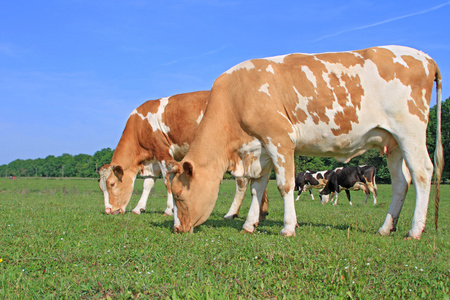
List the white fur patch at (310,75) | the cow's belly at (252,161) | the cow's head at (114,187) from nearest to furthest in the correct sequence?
the white fur patch at (310,75) → the cow's belly at (252,161) → the cow's head at (114,187)

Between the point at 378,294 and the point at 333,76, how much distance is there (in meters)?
3.92

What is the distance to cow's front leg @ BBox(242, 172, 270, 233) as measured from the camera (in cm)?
716

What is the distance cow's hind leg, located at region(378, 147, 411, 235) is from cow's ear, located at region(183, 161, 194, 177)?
3.38 metres

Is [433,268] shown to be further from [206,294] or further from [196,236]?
[196,236]

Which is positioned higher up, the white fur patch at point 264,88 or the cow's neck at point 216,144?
the white fur patch at point 264,88

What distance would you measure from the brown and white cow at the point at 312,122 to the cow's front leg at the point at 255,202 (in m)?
0.18

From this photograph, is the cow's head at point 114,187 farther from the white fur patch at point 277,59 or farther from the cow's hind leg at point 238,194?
the white fur patch at point 277,59

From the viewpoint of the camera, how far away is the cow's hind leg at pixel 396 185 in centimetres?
668

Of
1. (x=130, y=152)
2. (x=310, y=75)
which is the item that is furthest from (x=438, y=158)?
(x=130, y=152)

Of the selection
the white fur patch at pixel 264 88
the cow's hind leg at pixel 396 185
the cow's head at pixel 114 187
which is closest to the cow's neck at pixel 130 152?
the cow's head at pixel 114 187

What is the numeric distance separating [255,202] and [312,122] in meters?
1.95

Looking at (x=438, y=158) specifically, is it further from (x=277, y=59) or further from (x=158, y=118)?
(x=158, y=118)

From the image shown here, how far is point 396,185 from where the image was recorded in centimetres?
687

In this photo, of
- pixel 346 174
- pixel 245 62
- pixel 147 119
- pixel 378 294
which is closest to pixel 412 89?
pixel 245 62
